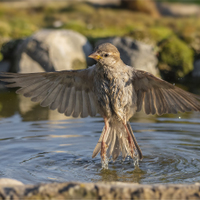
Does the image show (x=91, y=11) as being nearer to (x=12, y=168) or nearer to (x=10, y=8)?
(x=10, y=8)

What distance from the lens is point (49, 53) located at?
39.5 ft

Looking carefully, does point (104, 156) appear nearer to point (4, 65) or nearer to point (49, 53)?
point (49, 53)

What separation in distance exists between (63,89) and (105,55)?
1197mm

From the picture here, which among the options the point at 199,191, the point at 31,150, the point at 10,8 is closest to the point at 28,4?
the point at 10,8

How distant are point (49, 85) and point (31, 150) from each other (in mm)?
1267

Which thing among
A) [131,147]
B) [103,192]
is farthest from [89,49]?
[103,192]

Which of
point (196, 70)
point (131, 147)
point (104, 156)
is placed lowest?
point (104, 156)

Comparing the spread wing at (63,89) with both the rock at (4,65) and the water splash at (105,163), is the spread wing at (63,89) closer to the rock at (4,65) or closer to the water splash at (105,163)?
the water splash at (105,163)

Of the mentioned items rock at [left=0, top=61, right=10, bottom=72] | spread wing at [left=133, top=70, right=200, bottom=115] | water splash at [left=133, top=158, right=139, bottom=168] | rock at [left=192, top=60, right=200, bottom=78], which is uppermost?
rock at [left=0, top=61, right=10, bottom=72]

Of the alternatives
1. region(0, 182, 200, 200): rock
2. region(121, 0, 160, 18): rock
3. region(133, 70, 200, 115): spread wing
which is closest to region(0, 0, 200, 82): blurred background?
region(121, 0, 160, 18): rock

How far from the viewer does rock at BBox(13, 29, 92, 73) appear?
12.0 meters

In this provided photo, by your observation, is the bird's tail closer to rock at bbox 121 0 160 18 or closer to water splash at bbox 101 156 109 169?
water splash at bbox 101 156 109 169

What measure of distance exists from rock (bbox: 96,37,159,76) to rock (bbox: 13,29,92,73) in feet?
4.68

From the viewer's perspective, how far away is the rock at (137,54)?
11883 mm
